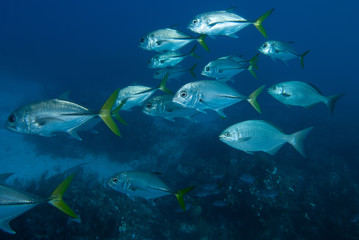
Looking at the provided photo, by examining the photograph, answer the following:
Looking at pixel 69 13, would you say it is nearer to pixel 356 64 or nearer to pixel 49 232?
pixel 49 232

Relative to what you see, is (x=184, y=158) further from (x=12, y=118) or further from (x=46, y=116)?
(x=12, y=118)

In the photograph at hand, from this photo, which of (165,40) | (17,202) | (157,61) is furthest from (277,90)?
(17,202)

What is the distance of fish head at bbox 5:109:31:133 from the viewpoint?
2.62 m

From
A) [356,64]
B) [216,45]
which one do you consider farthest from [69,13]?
[356,64]

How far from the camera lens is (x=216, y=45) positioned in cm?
4516

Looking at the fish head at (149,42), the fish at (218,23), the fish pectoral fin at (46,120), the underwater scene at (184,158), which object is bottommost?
the underwater scene at (184,158)

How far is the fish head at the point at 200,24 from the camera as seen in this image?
139 inches

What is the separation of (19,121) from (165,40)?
119 inches

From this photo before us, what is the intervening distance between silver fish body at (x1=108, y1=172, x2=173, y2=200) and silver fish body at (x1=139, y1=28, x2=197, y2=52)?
277cm

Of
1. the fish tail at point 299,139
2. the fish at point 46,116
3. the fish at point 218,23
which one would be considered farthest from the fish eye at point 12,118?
the fish tail at point 299,139

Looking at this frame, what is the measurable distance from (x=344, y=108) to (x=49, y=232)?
2840cm

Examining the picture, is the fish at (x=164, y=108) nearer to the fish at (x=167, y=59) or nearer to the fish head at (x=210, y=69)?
the fish head at (x=210, y=69)

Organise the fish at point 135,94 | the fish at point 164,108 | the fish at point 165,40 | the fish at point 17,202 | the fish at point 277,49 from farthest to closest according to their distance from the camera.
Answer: the fish at point 277,49 → the fish at point 165,40 → the fish at point 135,94 → the fish at point 164,108 → the fish at point 17,202

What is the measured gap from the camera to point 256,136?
10.2ft
